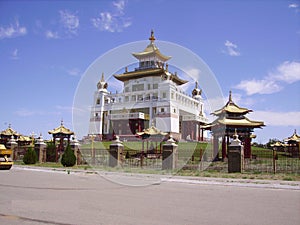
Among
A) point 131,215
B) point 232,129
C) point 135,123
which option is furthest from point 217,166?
point 135,123

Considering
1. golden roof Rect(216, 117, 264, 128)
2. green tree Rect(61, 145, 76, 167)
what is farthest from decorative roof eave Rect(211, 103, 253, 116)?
green tree Rect(61, 145, 76, 167)

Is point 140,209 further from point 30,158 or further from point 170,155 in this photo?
point 30,158

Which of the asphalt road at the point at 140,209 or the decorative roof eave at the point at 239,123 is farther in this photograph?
the decorative roof eave at the point at 239,123

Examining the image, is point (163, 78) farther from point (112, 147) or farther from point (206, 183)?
point (206, 183)

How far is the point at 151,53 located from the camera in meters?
65.6

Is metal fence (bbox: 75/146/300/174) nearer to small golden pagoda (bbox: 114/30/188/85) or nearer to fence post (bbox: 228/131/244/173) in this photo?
fence post (bbox: 228/131/244/173)

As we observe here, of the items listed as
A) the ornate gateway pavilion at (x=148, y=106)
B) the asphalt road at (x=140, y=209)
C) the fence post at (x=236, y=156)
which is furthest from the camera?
the ornate gateway pavilion at (x=148, y=106)

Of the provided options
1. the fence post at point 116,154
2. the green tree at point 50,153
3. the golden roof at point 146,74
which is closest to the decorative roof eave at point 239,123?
the fence post at point 116,154

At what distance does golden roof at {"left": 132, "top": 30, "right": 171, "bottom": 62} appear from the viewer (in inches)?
2591

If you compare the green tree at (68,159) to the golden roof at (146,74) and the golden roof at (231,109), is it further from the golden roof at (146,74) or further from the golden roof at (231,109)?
the golden roof at (146,74)

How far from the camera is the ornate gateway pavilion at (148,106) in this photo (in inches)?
2216

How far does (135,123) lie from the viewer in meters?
56.9

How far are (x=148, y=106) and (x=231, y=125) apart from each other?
3336 cm

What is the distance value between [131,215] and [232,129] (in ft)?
67.8
